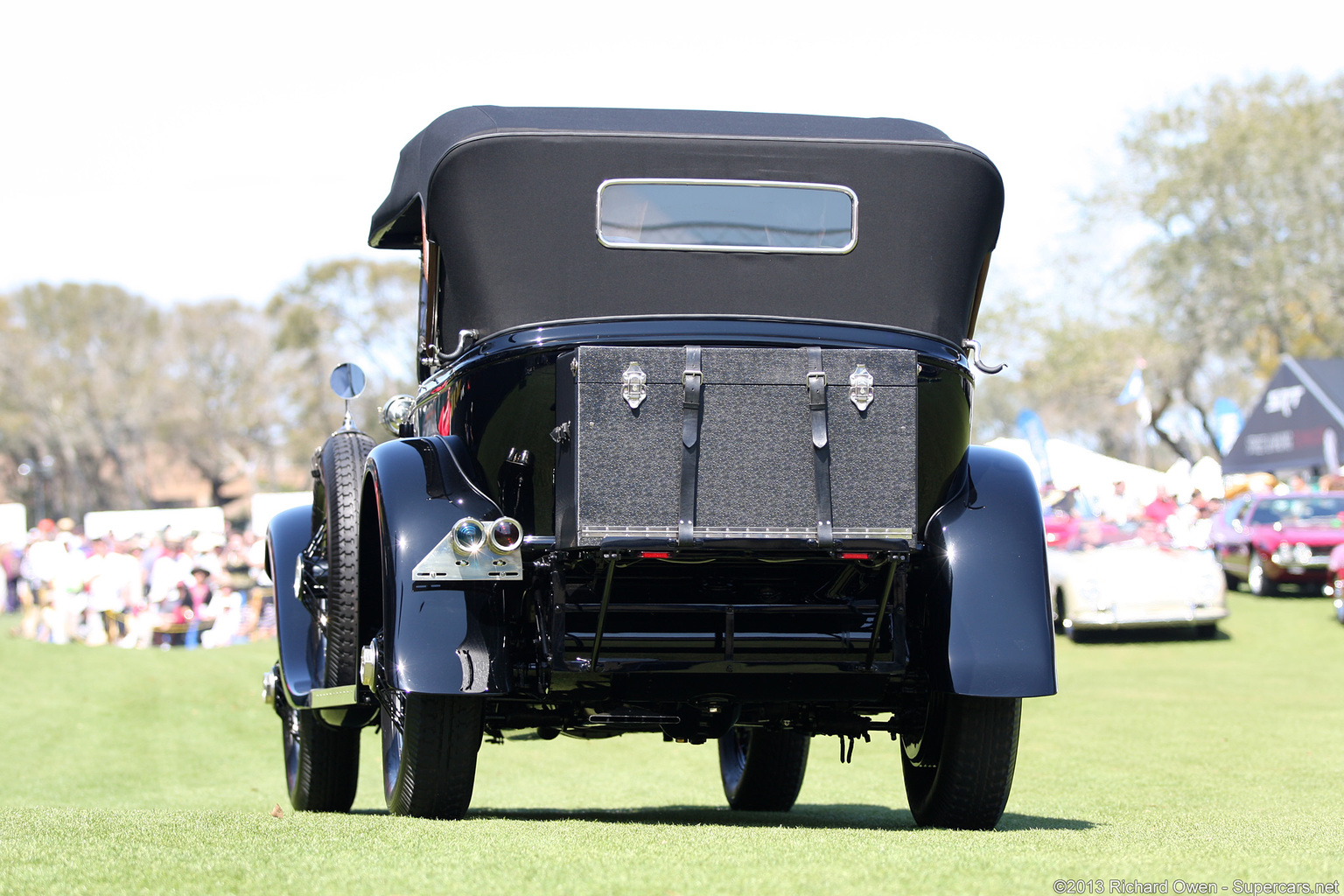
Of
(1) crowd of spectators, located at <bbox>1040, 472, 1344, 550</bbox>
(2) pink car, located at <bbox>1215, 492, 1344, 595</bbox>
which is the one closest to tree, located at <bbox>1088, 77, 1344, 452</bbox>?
(1) crowd of spectators, located at <bbox>1040, 472, 1344, 550</bbox>

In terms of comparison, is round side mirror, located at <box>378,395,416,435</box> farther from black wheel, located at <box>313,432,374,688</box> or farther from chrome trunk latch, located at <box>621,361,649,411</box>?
chrome trunk latch, located at <box>621,361,649,411</box>

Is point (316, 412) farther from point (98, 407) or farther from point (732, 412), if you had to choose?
point (732, 412)

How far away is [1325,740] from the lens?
10.0m

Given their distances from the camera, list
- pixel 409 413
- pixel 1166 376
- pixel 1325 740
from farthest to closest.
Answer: pixel 1166 376 < pixel 1325 740 < pixel 409 413

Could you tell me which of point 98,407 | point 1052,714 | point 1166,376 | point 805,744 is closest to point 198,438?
point 98,407

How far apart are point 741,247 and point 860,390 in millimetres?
894

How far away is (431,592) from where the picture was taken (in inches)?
200

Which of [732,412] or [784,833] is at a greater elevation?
[732,412]

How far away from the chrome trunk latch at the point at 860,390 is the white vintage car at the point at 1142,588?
47.0 ft

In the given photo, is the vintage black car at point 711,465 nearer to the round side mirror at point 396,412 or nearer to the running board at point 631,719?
the running board at point 631,719

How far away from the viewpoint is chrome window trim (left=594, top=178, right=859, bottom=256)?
17.3ft

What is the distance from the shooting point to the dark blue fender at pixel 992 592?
16.5 ft

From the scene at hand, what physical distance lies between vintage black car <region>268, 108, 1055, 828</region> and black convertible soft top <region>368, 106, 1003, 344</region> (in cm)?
1

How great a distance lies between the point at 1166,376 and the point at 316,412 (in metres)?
30.9
